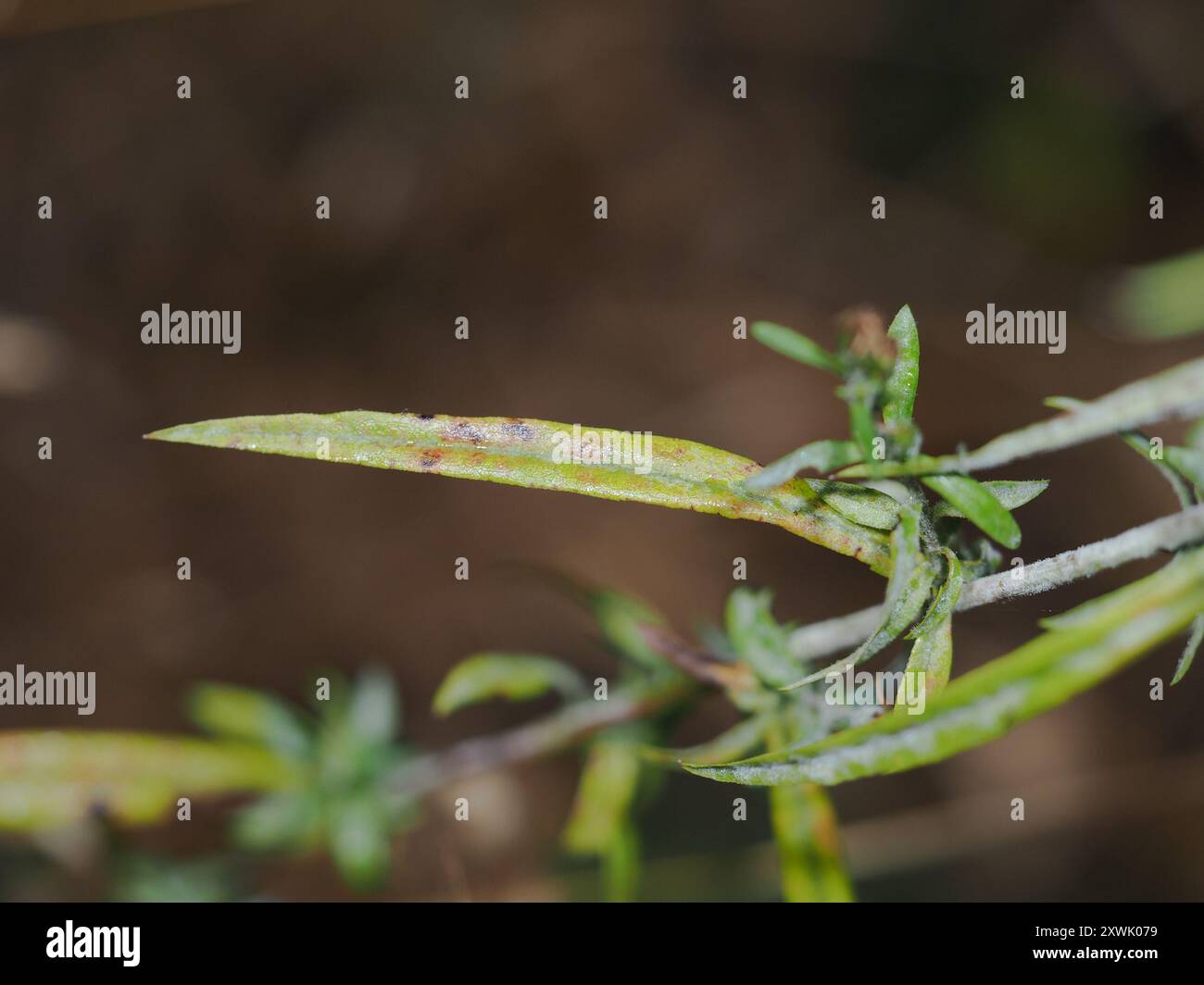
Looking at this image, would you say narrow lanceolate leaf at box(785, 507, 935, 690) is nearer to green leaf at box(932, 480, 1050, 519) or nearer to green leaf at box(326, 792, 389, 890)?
green leaf at box(932, 480, 1050, 519)

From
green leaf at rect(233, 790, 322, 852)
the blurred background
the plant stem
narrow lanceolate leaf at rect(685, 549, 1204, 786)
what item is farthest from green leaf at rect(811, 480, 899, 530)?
the blurred background

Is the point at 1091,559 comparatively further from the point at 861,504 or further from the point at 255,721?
the point at 255,721

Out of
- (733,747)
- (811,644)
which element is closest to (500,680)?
(733,747)

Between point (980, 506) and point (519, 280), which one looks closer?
point (980, 506)

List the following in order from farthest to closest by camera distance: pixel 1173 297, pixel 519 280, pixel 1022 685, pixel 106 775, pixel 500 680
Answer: pixel 519 280 → pixel 1173 297 → pixel 106 775 → pixel 500 680 → pixel 1022 685

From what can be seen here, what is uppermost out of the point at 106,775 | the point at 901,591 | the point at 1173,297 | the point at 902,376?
the point at 1173,297

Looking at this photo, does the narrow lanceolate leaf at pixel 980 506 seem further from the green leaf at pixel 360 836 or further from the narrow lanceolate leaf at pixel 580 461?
the green leaf at pixel 360 836
